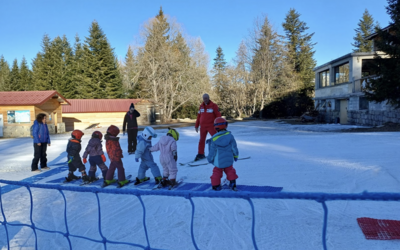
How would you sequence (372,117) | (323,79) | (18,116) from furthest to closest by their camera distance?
(323,79)
(18,116)
(372,117)

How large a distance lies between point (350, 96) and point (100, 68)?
34.0 metres

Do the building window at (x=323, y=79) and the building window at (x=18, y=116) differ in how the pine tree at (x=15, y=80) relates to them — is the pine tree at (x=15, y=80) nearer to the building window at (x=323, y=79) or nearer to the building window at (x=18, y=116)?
the building window at (x=18, y=116)

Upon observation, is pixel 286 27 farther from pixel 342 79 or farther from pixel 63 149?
pixel 63 149

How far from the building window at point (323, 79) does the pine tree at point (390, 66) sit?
12225 mm

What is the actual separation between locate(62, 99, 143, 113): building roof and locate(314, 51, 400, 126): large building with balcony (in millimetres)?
19378

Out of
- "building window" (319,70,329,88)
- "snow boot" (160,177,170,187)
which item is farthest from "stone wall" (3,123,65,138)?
"building window" (319,70,329,88)

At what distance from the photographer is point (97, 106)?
109ft

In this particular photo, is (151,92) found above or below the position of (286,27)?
below

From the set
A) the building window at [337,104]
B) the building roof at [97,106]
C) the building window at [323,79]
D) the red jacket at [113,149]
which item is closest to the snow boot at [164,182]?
the red jacket at [113,149]

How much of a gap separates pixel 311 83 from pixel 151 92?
24.4m

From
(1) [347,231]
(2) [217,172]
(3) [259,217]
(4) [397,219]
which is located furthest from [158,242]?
(4) [397,219]

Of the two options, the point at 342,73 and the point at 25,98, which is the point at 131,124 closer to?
the point at 25,98


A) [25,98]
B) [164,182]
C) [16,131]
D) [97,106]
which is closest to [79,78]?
[97,106]

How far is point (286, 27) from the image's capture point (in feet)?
170
